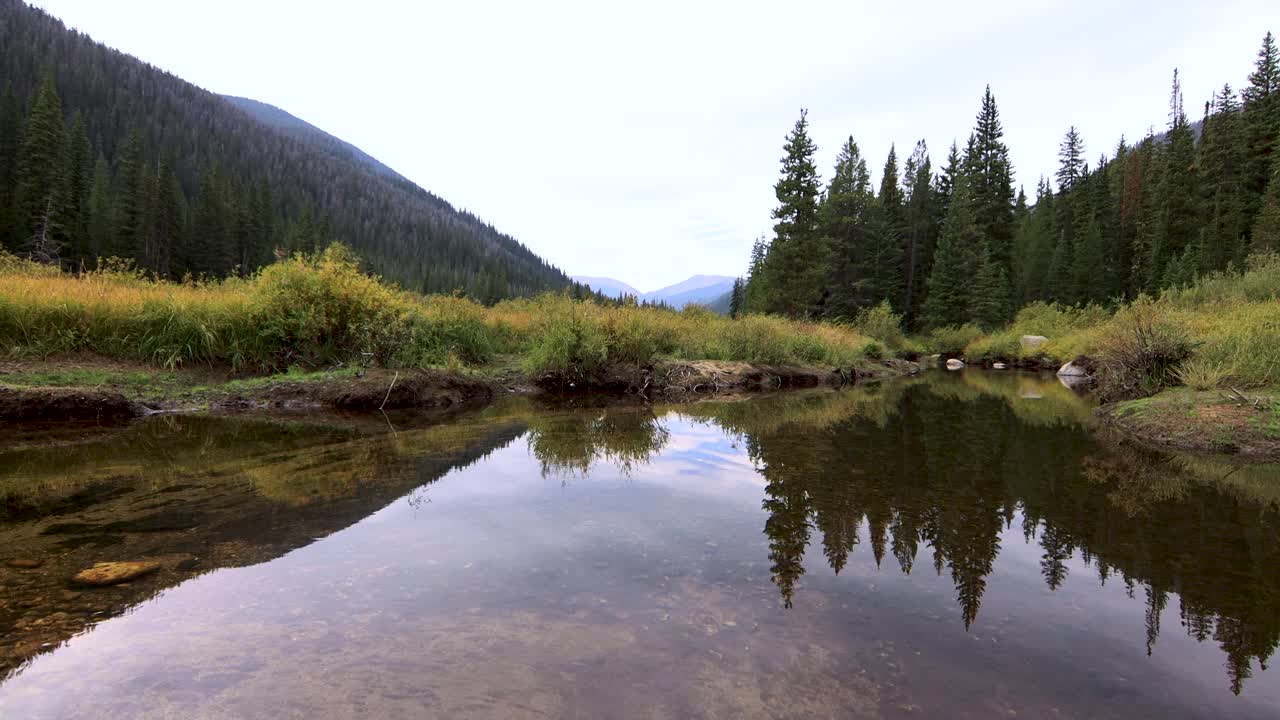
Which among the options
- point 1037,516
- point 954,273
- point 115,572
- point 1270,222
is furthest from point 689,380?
point 1270,222

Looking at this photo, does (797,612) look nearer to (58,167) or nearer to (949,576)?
(949,576)

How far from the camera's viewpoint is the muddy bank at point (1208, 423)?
8.34 m

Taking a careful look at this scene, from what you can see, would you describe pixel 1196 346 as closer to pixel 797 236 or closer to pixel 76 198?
pixel 797 236

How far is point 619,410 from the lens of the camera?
40.7ft

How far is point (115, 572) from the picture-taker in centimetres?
368

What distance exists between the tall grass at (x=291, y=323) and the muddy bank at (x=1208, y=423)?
1076 centimetres

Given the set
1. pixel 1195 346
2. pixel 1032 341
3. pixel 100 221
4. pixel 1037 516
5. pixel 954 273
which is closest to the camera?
pixel 1037 516

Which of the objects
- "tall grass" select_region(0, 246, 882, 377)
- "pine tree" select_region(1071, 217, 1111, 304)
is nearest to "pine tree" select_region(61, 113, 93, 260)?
"tall grass" select_region(0, 246, 882, 377)

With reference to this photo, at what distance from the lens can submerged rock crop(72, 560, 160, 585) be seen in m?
3.57

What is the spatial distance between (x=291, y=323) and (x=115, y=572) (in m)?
9.56

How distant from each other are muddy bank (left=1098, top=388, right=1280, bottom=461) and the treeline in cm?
2969

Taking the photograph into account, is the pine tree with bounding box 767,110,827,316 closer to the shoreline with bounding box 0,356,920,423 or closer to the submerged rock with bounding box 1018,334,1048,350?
the submerged rock with bounding box 1018,334,1048,350

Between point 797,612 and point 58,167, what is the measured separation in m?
76.3

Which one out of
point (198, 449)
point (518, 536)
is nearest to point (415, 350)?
point (198, 449)
